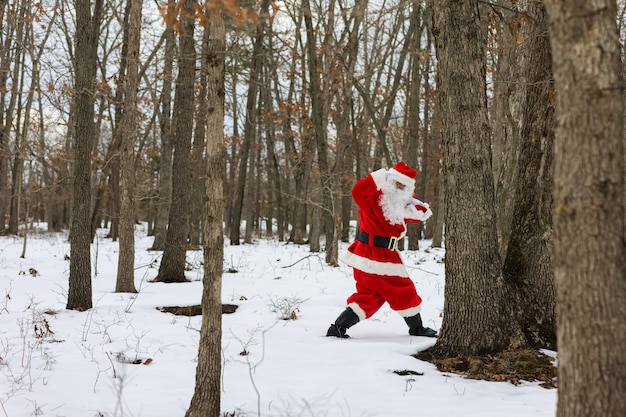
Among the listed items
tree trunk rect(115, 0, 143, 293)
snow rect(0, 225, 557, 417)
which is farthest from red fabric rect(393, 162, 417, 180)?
tree trunk rect(115, 0, 143, 293)

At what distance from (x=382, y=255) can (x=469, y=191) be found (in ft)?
4.25

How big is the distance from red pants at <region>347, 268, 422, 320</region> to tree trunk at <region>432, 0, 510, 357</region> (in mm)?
825

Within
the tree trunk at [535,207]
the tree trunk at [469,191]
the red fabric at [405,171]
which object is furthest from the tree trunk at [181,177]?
the tree trunk at [535,207]

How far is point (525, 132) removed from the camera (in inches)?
185

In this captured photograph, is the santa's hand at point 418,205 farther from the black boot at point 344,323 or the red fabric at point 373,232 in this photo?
the black boot at point 344,323

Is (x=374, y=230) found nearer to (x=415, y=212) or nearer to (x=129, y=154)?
(x=415, y=212)

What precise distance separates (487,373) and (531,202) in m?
1.77

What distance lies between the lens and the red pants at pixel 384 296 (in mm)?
5043

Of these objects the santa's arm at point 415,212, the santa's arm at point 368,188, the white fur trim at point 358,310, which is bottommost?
the white fur trim at point 358,310

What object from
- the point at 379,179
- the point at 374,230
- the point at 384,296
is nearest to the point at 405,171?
the point at 379,179

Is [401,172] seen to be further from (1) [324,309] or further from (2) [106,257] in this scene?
(2) [106,257]

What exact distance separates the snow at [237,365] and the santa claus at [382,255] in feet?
0.92

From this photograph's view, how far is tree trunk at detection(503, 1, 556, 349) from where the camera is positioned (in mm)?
4555

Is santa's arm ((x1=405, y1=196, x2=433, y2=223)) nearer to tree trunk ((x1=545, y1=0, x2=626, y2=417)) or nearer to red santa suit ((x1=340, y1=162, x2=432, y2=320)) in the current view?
red santa suit ((x1=340, y1=162, x2=432, y2=320))
